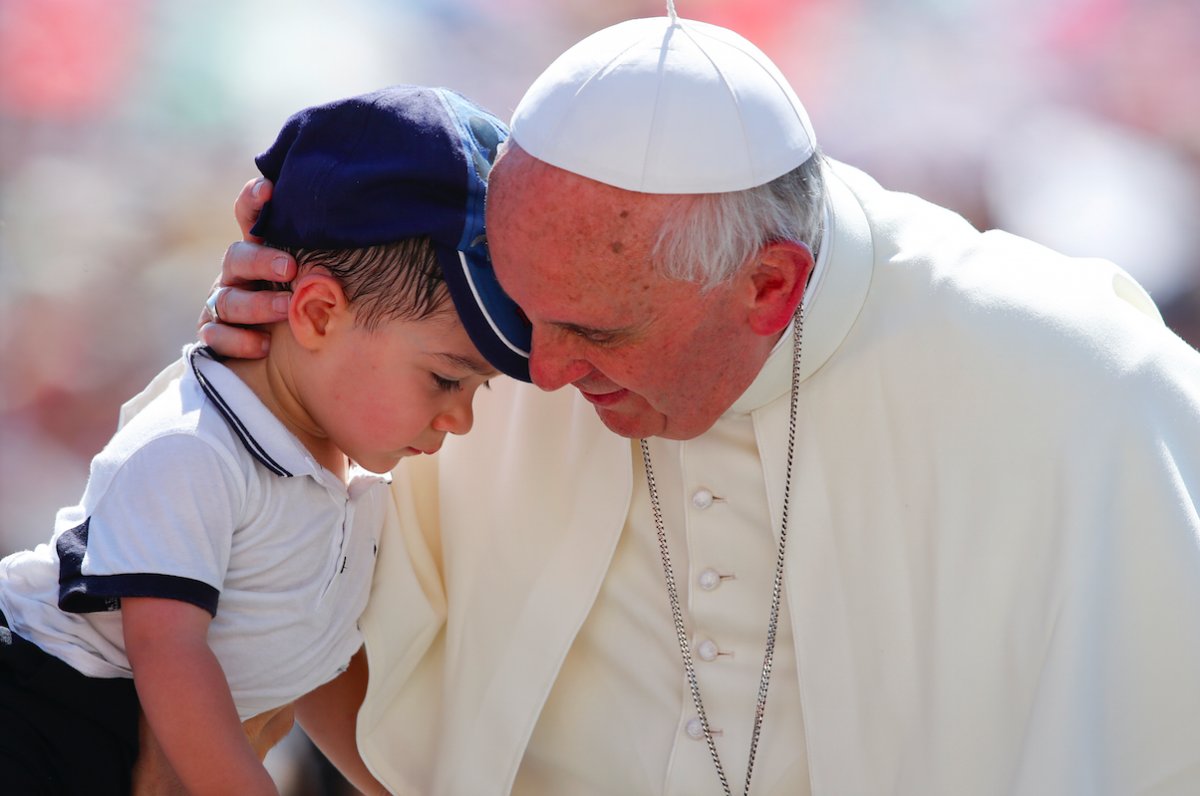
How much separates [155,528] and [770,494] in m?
1.13

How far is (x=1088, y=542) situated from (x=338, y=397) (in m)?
1.34

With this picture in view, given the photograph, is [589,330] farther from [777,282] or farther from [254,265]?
[254,265]

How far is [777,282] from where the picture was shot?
7.66 feet

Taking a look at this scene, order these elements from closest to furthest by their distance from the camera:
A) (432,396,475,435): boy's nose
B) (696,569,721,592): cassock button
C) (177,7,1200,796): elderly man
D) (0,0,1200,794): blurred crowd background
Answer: (177,7,1200,796): elderly man → (432,396,475,435): boy's nose → (696,569,721,592): cassock button → (0,0,1200,794): blurred crowd background

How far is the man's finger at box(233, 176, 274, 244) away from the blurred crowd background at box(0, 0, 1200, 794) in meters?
2.76

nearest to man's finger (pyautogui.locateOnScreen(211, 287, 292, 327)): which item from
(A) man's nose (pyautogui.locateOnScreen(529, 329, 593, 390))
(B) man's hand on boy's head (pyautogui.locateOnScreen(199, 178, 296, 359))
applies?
(B) man's hand on boy's head (pyautogui.locateOnScreen(199, 178, 296, 359))

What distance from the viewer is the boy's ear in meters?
2.33

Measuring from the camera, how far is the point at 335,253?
7.71 ft

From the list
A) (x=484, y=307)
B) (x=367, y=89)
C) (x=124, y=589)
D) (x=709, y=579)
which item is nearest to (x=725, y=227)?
(x=484, y=307)

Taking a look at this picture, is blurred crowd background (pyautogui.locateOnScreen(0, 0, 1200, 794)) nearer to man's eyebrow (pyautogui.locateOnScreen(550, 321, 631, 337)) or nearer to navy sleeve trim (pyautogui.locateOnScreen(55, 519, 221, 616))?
navy sleeve trim (pyautogui.locateOnScreen(55, 519, 221, 616))

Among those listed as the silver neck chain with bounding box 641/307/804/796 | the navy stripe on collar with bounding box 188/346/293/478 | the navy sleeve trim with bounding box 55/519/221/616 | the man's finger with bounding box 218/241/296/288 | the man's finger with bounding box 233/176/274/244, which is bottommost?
the silver neck chain with bounding box 641/307/804/796

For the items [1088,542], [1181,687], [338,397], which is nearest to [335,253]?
[338,397]

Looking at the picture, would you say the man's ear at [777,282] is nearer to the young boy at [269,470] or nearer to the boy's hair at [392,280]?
the young boy at [269,470]

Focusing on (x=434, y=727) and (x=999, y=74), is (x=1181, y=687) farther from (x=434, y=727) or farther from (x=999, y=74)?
(x=999, y=74)
